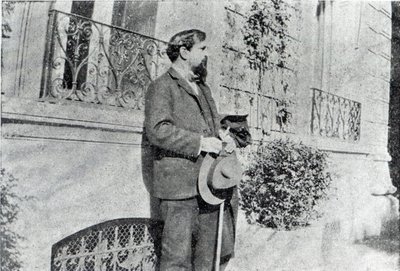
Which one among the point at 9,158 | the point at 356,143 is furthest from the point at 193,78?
the point at 356,143

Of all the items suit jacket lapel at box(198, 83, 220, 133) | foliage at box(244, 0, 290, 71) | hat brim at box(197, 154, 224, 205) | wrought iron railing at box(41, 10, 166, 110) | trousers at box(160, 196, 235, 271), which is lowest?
trousers at box(160, 196, 235, 271)

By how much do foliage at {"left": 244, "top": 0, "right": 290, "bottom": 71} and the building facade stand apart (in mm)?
169

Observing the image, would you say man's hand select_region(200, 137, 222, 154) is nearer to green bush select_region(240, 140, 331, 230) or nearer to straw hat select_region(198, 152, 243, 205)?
straw hat select_region(198, 152, 243, 205)

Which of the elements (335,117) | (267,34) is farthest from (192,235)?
(335,117)

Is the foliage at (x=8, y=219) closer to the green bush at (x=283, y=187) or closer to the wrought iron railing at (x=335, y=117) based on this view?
the green bush at (x=283, y=187)

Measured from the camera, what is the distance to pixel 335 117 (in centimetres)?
780

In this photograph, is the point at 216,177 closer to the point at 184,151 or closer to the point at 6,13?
the point at 184,151

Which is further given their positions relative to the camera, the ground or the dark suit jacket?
the ground

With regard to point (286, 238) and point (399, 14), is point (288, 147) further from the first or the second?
point (399, 14)

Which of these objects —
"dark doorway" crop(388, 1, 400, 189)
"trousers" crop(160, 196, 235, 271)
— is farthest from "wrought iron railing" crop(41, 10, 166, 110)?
"dark doorway" crop(388, 1, 400, 189)

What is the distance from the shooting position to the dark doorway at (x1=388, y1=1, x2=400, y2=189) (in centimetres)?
1057

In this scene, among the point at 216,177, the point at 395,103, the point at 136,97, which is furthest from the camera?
the point at 395,103

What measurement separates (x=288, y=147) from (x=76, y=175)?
2906 mm

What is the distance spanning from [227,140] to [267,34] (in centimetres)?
341
